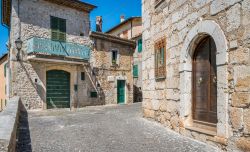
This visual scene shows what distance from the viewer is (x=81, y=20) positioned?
15.4 metres

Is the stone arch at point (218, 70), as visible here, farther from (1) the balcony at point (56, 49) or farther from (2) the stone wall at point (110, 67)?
(2) the stone wall at point (110, 67)

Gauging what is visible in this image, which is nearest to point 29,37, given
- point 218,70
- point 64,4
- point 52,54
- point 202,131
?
point 52,54

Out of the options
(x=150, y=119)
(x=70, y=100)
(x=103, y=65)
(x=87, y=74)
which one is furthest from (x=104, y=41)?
(x=150, y=119)

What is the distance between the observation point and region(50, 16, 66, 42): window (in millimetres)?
13798

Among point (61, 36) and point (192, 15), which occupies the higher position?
point (61, 36)

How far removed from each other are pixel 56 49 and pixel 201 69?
10.2m

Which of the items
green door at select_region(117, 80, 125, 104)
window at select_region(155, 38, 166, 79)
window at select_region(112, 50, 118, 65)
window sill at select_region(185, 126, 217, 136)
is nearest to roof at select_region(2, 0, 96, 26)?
window at select_region(112, 50, 118, 65)

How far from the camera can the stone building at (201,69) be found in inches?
147

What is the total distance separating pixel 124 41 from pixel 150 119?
35.0 ft

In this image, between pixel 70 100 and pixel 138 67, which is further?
pixel 138 67

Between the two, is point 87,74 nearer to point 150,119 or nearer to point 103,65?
point 103,65

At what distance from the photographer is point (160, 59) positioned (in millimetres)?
6820

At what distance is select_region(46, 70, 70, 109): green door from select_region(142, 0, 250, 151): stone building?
297 inches

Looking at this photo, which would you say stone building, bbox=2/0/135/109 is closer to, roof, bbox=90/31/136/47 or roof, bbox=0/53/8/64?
roof, bbox=90/31/136/47
